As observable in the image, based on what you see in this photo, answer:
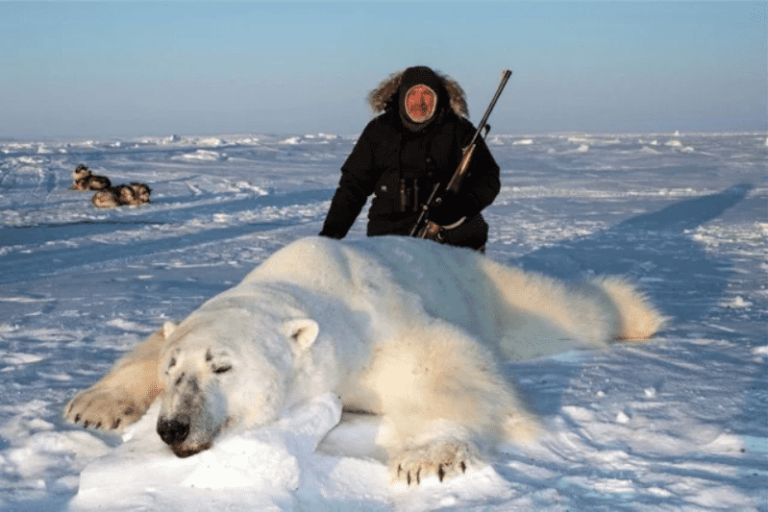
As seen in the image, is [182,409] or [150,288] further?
[150,288]

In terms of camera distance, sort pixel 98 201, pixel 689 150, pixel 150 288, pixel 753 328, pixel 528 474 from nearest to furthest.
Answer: pixel 528 474 < pixel 753 328 < pixel 150 288 < pixel 98 201 < pixel 689 150

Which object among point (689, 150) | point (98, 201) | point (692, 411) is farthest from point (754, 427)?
point (689, 150)

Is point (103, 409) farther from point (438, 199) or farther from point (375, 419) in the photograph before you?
point (438, 199)

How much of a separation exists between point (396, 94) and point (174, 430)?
293 cm

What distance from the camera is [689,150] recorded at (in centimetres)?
2377

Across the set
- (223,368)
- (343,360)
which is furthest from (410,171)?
(223,368)

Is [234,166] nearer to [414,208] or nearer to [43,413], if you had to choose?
[414,208]

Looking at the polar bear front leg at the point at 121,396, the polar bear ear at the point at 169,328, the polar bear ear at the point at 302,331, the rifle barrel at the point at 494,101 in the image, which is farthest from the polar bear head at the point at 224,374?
the rifle barrel at the point at 494,101

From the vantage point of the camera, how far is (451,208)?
4266mm

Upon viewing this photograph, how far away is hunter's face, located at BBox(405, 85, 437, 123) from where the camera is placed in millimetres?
4289

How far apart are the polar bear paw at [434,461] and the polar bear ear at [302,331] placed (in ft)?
1.45

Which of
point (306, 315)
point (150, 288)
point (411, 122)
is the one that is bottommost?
point (150, 288)

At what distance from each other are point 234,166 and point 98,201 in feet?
27.7

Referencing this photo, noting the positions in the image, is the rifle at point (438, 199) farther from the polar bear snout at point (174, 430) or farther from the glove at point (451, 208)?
the polar bear snout at point (174, 430)
